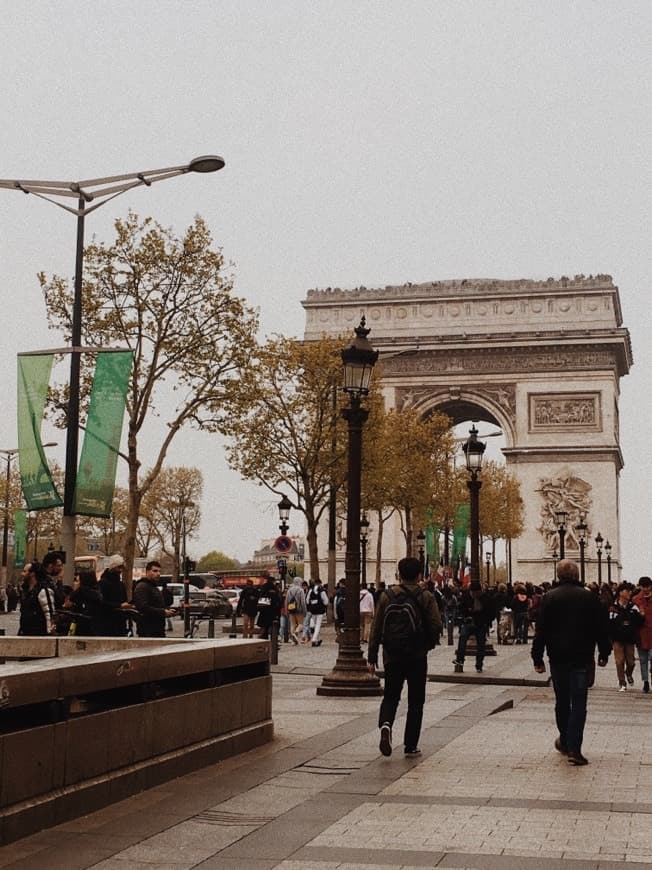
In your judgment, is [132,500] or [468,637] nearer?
[468,637]

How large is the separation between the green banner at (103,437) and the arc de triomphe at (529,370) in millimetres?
48511

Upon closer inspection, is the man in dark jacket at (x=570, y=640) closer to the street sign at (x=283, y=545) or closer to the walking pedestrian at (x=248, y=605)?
the walking pedestrian at (x=248, y=605)

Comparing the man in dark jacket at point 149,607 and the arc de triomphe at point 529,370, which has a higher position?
the arc de triomphe at point 529,370

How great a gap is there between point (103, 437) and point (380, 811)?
11.6 metres

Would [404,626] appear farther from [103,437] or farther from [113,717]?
[103,437]

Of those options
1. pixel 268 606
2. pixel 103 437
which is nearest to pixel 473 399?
pixel 268 606

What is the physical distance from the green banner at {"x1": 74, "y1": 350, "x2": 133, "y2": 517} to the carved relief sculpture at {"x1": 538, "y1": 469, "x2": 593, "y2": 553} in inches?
2013

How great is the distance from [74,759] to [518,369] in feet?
214

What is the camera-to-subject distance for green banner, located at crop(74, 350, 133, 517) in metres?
19.1

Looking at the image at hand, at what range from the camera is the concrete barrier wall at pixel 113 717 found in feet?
24.1

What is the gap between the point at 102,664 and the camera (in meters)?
8.38

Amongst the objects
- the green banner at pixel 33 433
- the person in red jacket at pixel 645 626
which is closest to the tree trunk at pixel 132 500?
the green banner at pixel 33 433

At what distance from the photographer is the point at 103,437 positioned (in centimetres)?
1938

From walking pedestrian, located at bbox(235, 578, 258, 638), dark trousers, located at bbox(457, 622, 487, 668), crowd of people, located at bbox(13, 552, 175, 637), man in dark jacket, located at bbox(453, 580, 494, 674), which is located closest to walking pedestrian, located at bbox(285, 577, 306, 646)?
walking pedestrian, located at bbox(235, 578, 258, 638)
